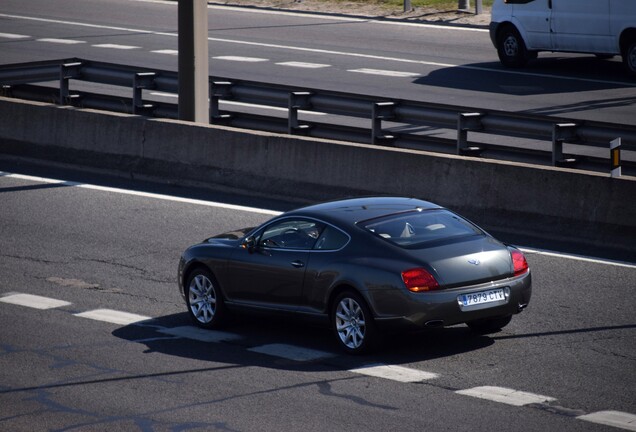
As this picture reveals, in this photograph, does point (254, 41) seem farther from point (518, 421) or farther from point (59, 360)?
point (518, 421)

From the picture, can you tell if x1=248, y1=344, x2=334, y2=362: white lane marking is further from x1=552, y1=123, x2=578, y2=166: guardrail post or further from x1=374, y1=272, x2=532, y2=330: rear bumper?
x1=552, y1=123, x2=578, y2=166: guardrail post

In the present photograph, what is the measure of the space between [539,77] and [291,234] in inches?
685

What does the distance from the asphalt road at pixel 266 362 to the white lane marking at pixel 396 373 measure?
0.02m

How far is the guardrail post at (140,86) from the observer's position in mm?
20844

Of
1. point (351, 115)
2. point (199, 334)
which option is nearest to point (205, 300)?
point (199, 334)

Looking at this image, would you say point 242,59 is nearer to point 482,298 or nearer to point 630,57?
point 630,57

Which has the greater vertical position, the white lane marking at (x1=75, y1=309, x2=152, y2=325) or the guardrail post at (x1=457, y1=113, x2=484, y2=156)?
the guardrail post at (x1=457, y1=113, x2=484, y2=156)

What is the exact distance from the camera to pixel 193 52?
19312 millimetres

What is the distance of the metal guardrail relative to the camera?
16.2 metres

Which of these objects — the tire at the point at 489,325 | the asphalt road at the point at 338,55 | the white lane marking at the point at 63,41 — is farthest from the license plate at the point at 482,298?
the white lane marking at the point at 63,41

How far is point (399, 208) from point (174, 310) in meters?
2.79

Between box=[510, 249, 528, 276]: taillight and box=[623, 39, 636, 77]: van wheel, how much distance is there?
1695cm

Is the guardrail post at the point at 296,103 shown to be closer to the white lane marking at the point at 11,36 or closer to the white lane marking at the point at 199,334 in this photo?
the white lane marking at the point at 199,334

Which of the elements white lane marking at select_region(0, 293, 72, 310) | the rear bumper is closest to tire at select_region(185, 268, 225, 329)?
white lane marking at select_region(0, 293, 72, 310)
